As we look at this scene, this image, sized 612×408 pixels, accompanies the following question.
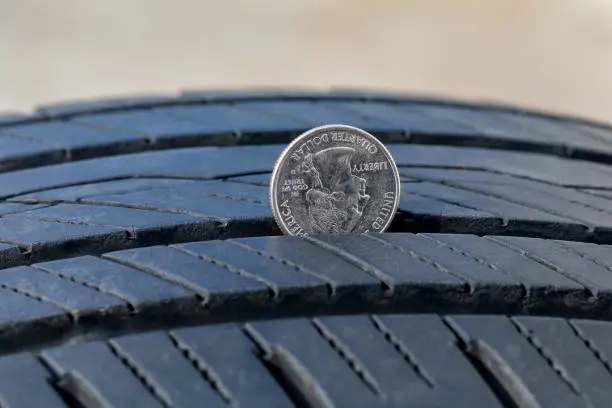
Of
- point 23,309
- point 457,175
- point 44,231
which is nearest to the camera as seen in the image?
point 23,309

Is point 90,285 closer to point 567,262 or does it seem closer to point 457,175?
point 567,262

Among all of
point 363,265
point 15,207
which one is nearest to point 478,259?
point 363,265

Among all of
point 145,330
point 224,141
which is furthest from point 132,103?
point 145,330

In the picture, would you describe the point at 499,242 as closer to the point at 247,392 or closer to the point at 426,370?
the point at 426,370

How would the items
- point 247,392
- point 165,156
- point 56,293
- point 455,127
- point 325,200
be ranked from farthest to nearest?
point 455,127 → point 165,156 → point 325,200 → point 56,293 → point 247,392

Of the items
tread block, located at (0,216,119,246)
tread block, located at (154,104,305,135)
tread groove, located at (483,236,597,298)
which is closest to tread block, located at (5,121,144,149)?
tread block, located at (154,104,305,135)
